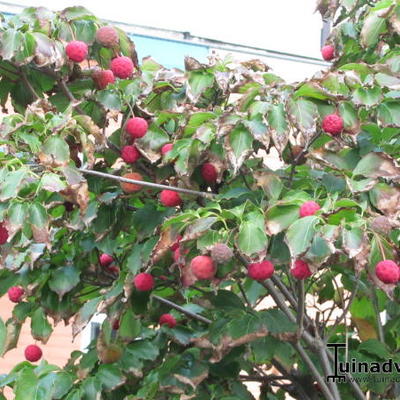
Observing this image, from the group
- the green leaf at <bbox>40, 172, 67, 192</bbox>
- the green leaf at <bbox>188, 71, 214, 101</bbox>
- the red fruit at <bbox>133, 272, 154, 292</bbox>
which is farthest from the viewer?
the green leaf at <bbox>188, 71, 214, 101</bbox>

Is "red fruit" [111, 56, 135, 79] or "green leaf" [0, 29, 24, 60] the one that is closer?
"green leaf" [0, 29, 24, 60]

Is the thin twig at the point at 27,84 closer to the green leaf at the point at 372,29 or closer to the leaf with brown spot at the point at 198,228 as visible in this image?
the leaf with brown spot at the point at 198,228

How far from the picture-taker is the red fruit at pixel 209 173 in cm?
228

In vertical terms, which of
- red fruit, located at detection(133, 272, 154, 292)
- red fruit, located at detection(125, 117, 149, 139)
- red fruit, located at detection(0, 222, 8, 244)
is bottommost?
red fruit, located at detection(133, 272, 154, 292)

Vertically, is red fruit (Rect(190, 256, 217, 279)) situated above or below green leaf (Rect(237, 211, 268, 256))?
below

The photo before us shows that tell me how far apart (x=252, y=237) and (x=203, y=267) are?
13cm

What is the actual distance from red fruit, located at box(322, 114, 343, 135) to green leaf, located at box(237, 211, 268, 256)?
0.37m

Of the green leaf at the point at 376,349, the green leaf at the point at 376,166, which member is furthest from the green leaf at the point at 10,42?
the green leaf at the point at 376,349

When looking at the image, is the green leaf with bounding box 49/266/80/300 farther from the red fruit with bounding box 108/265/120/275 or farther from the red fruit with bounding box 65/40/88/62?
the red fruit with bounding box 65/40/88/62

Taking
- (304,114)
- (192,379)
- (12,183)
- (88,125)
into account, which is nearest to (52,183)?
(12,183)

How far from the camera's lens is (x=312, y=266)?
1.88 m

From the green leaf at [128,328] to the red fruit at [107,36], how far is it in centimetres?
86

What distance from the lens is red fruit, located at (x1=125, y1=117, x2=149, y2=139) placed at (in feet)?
7.98

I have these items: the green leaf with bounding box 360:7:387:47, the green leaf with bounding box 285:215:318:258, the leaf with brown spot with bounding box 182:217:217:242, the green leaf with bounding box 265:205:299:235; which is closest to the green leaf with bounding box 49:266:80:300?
the leaf with brown spot with bounding box 182:217:217:242
